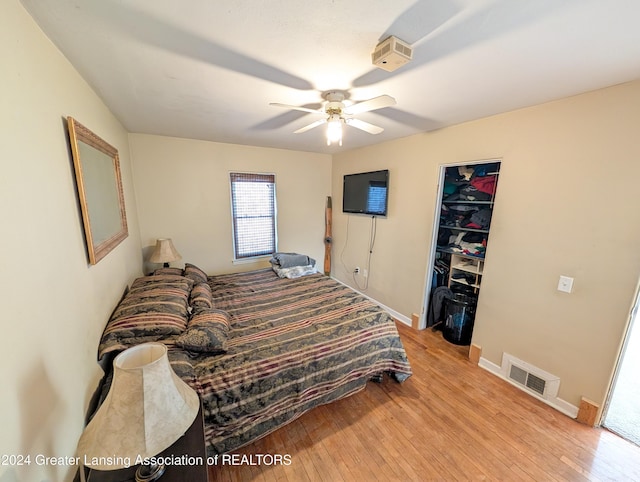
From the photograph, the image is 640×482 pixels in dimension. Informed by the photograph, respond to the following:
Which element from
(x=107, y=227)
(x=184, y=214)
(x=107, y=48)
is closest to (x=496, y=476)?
(x=107, y=227)

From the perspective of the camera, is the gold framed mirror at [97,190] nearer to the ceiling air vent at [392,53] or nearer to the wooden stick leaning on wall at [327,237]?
the ceiling air vent at [392,53]

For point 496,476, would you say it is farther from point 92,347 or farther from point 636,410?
point 92,347

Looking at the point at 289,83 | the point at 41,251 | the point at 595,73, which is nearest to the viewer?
the point at 41,251

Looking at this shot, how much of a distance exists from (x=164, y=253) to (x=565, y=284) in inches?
150

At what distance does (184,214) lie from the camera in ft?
10.4

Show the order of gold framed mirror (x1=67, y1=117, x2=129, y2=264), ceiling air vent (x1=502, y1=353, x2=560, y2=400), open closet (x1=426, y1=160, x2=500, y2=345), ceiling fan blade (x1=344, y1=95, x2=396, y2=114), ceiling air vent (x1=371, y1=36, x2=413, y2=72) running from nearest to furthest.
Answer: ceiling air vent (x1=371, y1=36, x2=413, y2=72), gold framed mirror (x1=67, y1=117, x2=129, y2=264), ceiling fan blade (x1=344, y1=95, x2=396, y2=114), ceiling air vent (x1=502, y1=353, x2=560, y2=400), open closet (x1=426, y1=160, x2=500, y2=345)

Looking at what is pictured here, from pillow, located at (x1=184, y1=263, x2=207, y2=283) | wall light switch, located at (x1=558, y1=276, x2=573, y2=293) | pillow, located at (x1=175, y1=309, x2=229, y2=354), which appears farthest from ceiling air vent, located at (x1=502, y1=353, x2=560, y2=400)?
pillow, located at (x1=184, y1=263, x2=207, y2=283)

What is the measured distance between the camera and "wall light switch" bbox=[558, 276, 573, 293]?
1.82 metres

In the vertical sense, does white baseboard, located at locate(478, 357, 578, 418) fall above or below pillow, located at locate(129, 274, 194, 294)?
below

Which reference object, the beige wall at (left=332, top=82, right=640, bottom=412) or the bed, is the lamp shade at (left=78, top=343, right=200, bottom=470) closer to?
the bed

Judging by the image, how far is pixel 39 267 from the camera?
880 millimetres

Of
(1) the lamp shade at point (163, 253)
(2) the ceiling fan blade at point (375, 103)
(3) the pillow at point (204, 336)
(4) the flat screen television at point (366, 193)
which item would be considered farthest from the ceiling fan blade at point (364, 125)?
(1) the lamp shade at point (163, 253)

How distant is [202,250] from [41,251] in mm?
2536

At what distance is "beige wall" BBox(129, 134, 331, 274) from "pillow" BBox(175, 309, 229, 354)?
5.88ft
